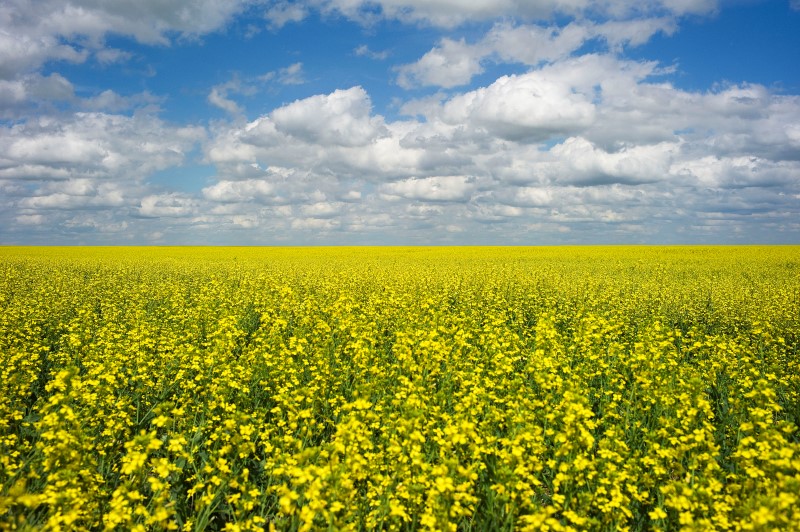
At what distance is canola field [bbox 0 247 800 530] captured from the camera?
439 cm

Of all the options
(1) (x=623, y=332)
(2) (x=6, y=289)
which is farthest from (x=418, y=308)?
(2) (x=6, y=289)

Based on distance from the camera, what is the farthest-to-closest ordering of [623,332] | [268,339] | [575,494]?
[623,332]
[268,339]
[575,494]

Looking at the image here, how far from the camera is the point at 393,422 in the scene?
5.75 m

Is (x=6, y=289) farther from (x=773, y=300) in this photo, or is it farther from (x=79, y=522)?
(x=773, y=300)

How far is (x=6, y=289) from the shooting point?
17484 mm

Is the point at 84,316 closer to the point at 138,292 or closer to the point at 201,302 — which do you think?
the point at 201,302

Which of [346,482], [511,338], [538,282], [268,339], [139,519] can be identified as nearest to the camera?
[346,482]

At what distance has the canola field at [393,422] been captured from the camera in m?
4.39

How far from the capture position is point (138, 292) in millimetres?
16422

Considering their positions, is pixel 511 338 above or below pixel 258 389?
above

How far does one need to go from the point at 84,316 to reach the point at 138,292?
4485mm

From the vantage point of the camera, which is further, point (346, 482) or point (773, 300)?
point (773, 300)

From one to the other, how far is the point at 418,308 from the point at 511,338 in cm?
465

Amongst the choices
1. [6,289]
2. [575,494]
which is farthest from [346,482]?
[6,289]
